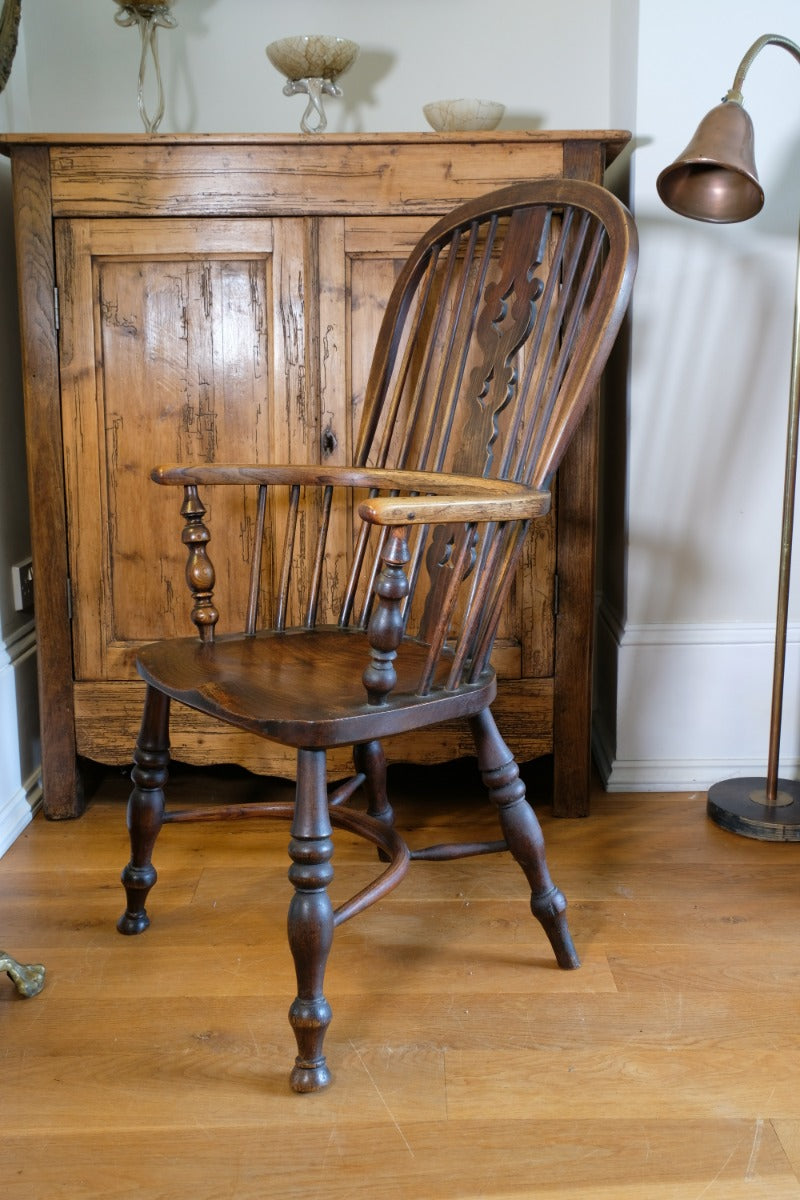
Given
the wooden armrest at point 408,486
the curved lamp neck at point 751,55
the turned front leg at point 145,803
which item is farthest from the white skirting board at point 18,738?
the curved lamp neck at point 751,55

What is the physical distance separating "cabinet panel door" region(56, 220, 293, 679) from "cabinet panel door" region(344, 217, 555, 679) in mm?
108

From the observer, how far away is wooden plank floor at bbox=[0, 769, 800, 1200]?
1.26 metres

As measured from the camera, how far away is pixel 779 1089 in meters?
1.38

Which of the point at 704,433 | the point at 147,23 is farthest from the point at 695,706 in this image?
the point at 147,23

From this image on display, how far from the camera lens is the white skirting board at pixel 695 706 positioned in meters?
2.39

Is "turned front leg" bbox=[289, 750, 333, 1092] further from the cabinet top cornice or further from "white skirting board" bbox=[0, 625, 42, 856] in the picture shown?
the cabinet top cornice

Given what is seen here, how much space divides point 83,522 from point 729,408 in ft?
4.40

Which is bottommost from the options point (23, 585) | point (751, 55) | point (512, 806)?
point (512, 806)

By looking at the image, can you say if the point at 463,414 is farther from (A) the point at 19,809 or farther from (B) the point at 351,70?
(A) the point at 19,809

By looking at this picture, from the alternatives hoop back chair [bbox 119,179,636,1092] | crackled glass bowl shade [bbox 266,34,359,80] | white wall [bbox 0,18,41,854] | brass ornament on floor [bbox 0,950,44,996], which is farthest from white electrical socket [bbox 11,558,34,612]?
crackled glass bowl shade [bbox 266,34,359,80]

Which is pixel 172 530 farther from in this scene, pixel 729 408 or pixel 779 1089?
pixel 779 1089

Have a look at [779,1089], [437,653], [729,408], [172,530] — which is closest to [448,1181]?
[779,1089]

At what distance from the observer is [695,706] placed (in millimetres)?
2406

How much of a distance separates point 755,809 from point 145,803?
1201mm
